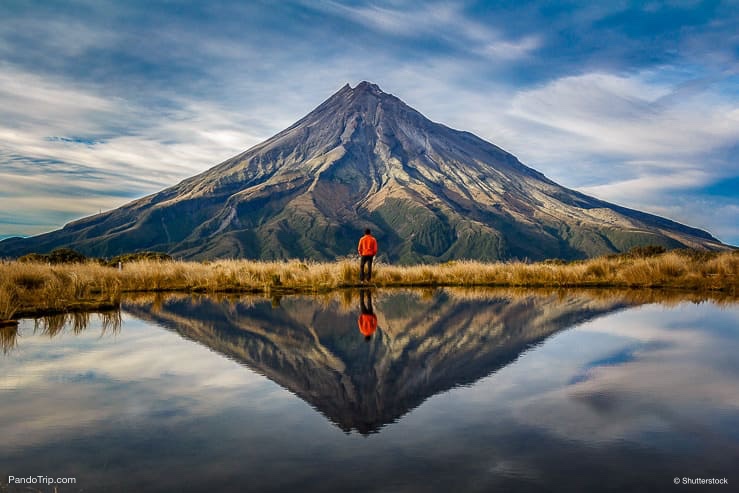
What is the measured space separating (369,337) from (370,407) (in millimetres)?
4039

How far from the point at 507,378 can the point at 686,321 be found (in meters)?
7.38

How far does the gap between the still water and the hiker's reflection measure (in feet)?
0.39

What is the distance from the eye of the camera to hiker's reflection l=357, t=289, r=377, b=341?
988 centimetres

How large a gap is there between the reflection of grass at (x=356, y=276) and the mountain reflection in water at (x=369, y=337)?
10.3 feet

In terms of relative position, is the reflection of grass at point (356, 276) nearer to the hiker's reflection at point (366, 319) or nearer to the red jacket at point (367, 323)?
the hiker's reflection at point (366, 319)

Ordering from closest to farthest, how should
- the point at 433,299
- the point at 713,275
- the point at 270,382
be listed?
the point at 270,382 → the point at 433,299 → the point at 713,275

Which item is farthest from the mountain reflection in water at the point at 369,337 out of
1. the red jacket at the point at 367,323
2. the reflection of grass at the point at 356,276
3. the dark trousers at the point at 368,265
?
the dark trousers at the point at 368,265

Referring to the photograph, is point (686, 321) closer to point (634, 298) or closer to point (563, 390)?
point (634, 298)

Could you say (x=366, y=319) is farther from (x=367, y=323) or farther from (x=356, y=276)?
(x=356, y=276)

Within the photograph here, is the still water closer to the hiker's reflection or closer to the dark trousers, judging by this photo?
the hiker's reflection

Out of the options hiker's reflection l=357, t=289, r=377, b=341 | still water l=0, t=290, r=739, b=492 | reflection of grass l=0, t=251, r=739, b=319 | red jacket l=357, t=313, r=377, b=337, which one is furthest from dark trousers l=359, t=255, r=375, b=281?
still water l=0, t=290, r=739, b=492

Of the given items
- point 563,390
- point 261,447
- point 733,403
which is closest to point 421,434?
point 261,447

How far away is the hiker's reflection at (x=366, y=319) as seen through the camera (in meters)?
9.88

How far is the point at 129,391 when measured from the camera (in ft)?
19.8
